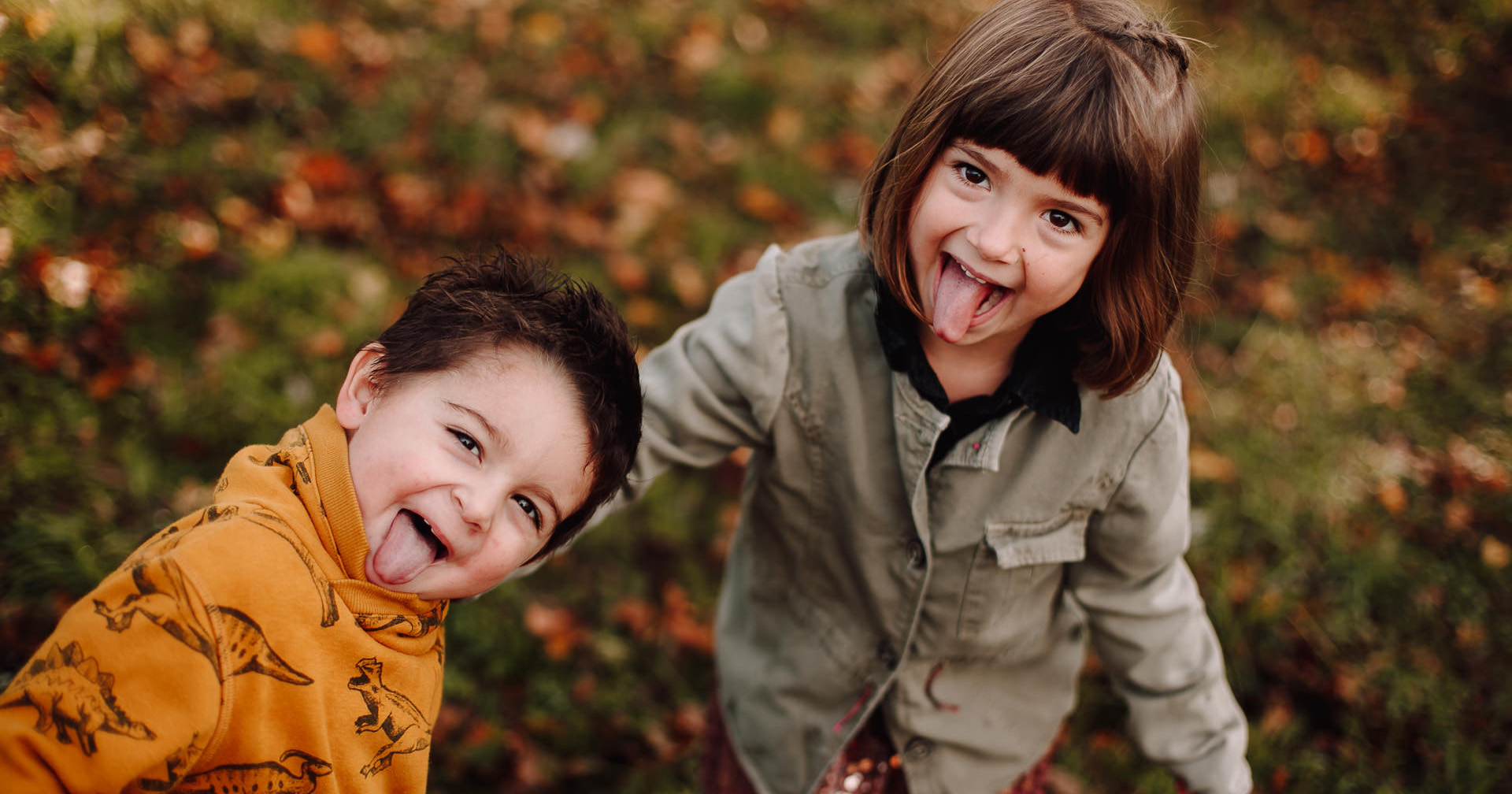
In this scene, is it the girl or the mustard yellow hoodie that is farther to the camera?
the girl

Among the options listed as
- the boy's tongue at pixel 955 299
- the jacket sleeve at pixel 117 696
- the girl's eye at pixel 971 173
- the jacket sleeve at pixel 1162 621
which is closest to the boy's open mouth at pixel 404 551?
the jacket sleeve at pixel 117 696

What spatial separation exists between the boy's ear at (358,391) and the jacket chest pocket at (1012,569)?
3.45ft

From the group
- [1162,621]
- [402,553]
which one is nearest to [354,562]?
[402,553]

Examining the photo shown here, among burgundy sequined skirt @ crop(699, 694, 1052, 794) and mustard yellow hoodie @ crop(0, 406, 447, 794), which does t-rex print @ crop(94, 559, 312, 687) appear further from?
burgundy sequined skirt @ crop(699, 694, 1052, 794)

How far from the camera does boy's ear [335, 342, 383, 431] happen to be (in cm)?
138

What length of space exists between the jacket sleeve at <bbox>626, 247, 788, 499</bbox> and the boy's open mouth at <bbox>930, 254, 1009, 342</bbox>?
0.31 meters

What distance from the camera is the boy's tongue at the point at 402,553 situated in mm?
1304

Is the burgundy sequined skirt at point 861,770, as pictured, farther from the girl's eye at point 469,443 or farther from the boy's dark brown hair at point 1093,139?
the girl's eye at point 469,443

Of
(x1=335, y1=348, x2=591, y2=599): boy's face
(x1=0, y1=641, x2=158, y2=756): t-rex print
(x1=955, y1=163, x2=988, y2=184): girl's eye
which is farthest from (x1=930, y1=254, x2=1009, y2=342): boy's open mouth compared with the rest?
(x1=0, y1=641, x2=158, y2=756): t-rex print

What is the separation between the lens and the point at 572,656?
2.67m

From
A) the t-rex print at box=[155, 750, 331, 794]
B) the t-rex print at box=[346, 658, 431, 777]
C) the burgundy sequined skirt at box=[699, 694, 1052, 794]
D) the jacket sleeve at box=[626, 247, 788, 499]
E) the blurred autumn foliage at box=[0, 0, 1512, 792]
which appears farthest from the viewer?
the blurred autumn foliage at box=[0, 0, 1512, 792]

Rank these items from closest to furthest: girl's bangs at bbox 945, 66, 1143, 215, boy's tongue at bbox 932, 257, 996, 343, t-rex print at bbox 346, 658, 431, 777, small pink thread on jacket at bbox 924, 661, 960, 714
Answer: t-rex print at bbox 346, 658, 431, 777 → girl's bangs at bbox 945, 66, 1143, 215 → boy's tongue at bbox 932, 257, 996, 343 → small pink thread on jacket at bbox 924, 661, 960, 714

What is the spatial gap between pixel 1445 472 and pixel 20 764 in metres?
3.87

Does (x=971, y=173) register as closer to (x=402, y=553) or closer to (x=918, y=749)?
(x=402, y=553)
